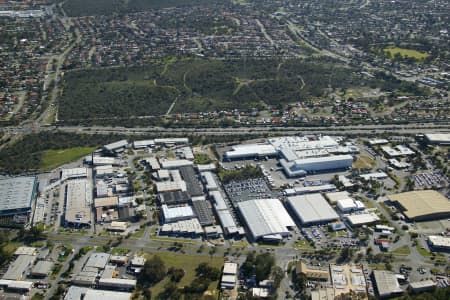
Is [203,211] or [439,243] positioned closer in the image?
[439,243]

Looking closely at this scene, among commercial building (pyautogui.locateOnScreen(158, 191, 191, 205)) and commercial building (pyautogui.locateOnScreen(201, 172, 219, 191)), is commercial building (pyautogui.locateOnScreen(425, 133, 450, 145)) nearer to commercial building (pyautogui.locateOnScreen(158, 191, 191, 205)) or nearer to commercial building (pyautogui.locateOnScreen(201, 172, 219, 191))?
commercial building (pyautogui.locateOnScreen(201, 172, 219, 191))

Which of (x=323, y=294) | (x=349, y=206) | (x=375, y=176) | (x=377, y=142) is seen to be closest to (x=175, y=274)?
(x=323, y=294)

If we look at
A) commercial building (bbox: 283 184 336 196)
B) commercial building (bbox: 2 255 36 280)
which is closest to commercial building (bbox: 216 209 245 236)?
commercial building (bbox: 283 184 336 196)

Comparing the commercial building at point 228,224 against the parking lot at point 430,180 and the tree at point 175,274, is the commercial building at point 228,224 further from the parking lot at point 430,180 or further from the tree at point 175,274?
the parking lot at point 430,180

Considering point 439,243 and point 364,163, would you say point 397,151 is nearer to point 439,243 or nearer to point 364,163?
point 364,163

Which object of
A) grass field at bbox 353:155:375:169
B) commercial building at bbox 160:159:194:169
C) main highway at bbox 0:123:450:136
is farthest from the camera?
main highway at bbox 0:123:450:136

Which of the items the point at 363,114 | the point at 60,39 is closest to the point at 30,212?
the point at 363,114

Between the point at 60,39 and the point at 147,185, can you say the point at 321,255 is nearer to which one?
the point at 147,185
